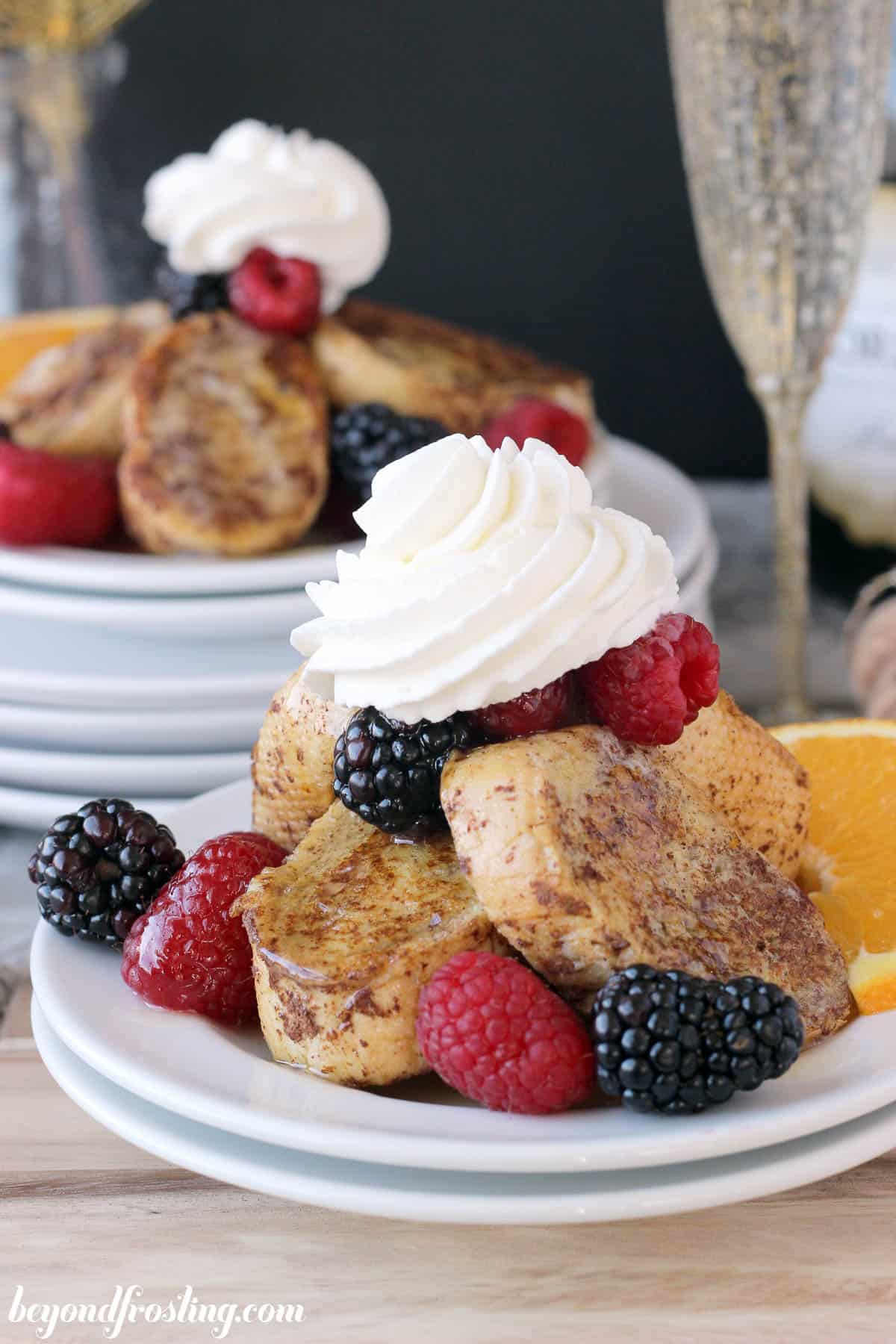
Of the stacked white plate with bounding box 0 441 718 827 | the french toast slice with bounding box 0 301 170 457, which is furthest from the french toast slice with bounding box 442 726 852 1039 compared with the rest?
the french toast slice with bounding box 0 301 170 457

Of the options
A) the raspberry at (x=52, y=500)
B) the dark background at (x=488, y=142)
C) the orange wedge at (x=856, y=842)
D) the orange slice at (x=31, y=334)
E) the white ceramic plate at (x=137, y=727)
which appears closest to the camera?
the orange wedge at (x=856, y=842)

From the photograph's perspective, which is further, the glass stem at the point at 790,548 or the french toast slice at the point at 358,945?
the glass stem at the point at 790,548

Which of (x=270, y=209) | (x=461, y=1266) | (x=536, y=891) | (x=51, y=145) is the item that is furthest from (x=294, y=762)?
(x=51, y=145)

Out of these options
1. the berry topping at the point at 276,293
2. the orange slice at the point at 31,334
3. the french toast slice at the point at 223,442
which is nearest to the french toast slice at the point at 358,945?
the french toast slice at the point at 223,442

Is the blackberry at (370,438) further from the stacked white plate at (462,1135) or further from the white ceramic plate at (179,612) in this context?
the stacked white plate at (462,1135)

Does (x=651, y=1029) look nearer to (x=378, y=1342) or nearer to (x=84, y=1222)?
(x=378, y=1342)

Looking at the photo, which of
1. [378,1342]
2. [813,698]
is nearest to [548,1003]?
[378,1342]
